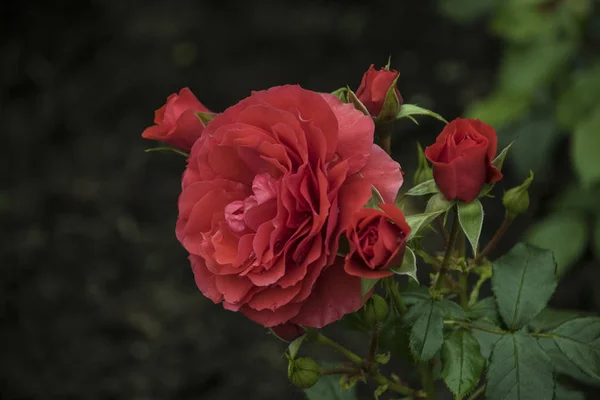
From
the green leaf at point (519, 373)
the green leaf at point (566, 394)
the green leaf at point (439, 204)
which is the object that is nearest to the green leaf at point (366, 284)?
the green leaf at point (439, 204)

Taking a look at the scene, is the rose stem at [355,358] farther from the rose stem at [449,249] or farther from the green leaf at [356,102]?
the green leaf at [356,102]

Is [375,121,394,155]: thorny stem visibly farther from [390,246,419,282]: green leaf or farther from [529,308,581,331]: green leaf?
[529,308,581,331]: green leaf

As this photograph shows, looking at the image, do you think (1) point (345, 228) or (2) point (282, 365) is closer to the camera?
(1) point (345, 228)

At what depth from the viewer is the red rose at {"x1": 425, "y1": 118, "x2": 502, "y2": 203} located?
836 mm

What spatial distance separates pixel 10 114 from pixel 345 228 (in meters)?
2.62

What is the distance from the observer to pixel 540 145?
2.29 meters

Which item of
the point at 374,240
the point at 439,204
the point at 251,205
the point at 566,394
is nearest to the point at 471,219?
the point at 439,204

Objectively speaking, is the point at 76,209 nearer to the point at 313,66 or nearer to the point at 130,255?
the point at 130,255

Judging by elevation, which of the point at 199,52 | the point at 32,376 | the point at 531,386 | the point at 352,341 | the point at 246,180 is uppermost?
the point at 246,180

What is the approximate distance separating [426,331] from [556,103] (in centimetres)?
156

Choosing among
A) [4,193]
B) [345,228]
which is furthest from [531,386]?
[4,193]

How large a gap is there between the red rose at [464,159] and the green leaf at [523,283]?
0.66 feet

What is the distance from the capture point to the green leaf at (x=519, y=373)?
0.91 metres

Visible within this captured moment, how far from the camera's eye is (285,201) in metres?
0.81
